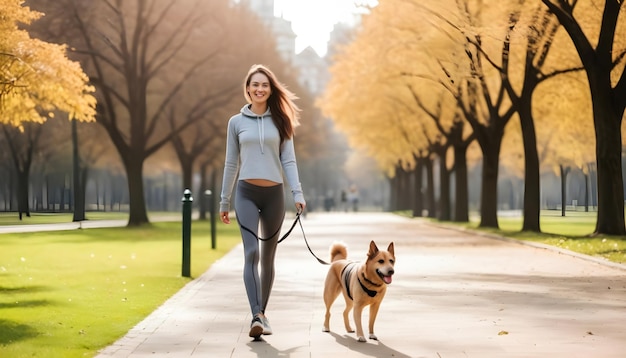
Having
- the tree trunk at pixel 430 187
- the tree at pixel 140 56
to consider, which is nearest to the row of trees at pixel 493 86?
the tree at pixel 140 56

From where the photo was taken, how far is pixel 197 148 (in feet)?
157

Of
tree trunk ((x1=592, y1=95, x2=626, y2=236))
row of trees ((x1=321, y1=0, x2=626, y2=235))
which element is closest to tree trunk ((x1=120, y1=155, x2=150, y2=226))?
row of trees ((x1=321, y1=0, x2=626, y2=235))

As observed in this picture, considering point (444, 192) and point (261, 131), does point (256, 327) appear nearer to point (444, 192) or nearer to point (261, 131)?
point (261, 131)

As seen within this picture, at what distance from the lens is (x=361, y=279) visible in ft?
26.4

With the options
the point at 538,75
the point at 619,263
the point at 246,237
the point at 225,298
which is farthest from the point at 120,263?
the point at 538,75

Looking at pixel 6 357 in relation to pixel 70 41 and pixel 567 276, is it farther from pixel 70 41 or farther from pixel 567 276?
pixel 70 41

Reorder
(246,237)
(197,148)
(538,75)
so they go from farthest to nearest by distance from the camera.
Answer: (197,148), (538,75), (246,237)

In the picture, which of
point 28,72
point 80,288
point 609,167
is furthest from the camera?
point 609,167

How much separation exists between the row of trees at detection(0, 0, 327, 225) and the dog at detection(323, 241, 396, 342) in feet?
85.1

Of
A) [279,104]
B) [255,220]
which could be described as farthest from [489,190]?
[255,220]

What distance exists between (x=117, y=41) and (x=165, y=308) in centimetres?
2824

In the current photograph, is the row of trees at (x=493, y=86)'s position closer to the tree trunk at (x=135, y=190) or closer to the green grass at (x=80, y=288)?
the green grass at (x=80, y=288)

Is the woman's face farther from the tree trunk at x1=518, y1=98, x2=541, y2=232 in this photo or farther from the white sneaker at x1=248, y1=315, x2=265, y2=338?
the tree trunk at x1=518, y1=98, x2=541, y2=232

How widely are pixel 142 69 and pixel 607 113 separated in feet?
65.3
